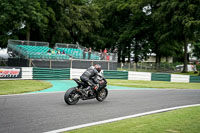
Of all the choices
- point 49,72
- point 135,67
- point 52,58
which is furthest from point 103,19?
point 49,72

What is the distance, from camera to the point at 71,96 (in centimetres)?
1010

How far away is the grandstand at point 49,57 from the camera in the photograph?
87.0 ft

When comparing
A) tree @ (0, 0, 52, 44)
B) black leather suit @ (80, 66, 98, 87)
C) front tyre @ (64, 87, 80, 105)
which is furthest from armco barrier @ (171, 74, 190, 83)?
front tyre @ (64, 87, 80, 105)

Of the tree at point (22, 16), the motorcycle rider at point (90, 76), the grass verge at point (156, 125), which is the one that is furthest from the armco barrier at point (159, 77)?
the grass verge at point (156, 125)

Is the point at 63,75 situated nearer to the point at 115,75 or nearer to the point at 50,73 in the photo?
the point at 50,73

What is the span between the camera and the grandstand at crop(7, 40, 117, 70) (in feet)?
87.0

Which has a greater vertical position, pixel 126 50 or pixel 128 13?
pixel 128 13

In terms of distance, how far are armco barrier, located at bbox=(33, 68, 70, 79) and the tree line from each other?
41.3 feet

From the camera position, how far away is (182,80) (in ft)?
89.1

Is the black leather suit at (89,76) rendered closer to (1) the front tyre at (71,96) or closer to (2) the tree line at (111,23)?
(1) the front tyre at (71,96)

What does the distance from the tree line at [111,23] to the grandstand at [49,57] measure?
4928mm

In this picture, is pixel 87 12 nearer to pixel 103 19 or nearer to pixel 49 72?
pixel 103 19

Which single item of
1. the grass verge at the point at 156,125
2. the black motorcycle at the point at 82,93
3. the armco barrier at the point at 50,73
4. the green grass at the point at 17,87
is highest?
the armco barrier at the point at 50,73

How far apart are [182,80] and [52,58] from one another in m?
13.3
